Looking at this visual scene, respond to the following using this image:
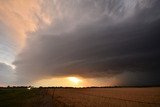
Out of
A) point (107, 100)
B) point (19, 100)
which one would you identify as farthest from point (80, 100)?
point (19, 100)

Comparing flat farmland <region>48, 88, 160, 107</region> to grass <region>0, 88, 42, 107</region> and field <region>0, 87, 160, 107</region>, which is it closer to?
field <region>0, 87, 160, 107</region>

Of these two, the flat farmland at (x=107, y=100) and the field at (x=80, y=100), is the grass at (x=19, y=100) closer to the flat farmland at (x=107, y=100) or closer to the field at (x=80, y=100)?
the field at (x=80, y=100)

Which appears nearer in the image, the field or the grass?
the field

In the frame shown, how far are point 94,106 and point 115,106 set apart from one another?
387 centimetres

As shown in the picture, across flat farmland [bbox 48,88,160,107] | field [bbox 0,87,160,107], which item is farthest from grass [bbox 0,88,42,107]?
flat farmland [bbox 48,88,160,107]

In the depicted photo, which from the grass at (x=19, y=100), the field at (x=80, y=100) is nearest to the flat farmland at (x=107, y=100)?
the field at (x=80, y=100)

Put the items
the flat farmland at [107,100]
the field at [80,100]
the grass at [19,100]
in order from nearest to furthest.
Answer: the flat farmland at [107,100] → the field at [80,100] → the grass at [19,100]

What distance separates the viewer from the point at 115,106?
115 ft

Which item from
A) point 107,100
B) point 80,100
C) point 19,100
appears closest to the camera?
point 107,100

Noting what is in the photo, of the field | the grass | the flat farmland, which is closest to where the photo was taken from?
the flat farmland

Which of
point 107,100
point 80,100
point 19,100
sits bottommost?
point 107,100

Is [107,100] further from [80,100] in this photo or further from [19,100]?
[19,100]

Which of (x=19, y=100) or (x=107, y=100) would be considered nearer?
(x=107, y=100)

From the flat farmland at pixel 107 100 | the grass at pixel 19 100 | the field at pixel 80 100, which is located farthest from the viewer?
the grass at pixel 19 100
